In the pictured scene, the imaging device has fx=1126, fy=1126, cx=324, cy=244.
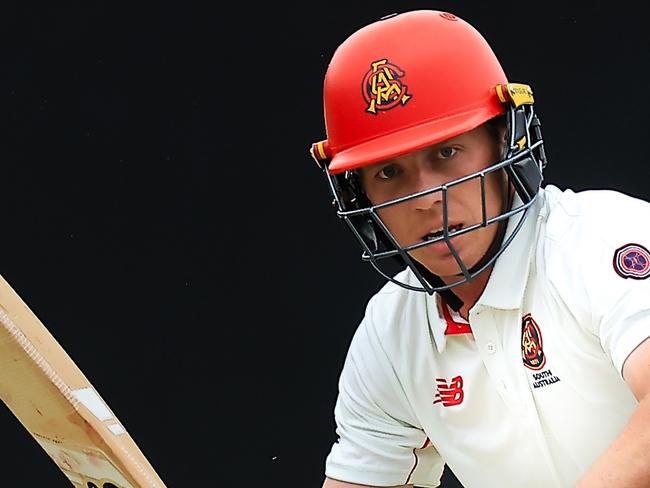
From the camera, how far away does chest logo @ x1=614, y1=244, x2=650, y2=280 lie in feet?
4.01

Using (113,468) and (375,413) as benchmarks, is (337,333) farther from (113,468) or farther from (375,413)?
(113,468)

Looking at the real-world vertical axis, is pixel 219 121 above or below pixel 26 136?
below

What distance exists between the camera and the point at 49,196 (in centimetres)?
214

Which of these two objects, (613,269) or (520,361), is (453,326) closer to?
(520,361)

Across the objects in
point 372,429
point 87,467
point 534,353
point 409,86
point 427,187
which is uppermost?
point 409,86

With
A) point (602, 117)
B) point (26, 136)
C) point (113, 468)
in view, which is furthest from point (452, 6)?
point (113, 468)

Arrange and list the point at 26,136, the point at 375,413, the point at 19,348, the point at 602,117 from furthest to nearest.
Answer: the point at 602,117 → the point at 26,136 → the point at 375,413 → the point at 19,348

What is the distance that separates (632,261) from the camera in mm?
1234

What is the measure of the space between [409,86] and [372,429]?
55cm

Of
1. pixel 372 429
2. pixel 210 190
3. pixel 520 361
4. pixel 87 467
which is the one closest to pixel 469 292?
pixel 520 361

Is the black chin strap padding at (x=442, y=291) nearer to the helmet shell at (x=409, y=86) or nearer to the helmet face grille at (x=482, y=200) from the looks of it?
the helmet face grille at (x=482, y=200)

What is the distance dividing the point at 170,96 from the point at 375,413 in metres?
0.81

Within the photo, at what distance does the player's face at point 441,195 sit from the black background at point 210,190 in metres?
0.80

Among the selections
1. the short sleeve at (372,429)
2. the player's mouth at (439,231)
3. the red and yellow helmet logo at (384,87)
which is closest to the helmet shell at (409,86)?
the red and yellow helmet logo at (384,87)
